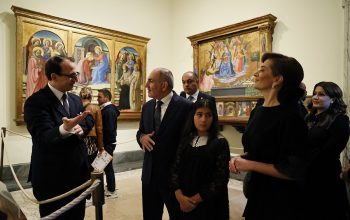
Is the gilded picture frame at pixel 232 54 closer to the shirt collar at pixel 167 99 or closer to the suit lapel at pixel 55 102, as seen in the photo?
the shirt collar at pixel 167 99

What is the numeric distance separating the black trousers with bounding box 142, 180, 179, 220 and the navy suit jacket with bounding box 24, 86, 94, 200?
763mm

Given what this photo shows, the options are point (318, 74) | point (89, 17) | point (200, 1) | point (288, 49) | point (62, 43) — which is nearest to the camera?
point (318, 74)

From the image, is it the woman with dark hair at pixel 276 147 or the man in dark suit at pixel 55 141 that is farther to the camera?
the man in dark suit at pixel 55 141

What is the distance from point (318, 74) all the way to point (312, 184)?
138 inches

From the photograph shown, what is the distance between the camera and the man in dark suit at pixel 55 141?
231 cm

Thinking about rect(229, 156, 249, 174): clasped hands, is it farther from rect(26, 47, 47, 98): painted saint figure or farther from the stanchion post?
rect(26, 47, 47, 98): painted saint figure

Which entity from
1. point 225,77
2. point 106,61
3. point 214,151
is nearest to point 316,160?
point 214,151

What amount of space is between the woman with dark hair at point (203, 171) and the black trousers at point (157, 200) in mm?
205

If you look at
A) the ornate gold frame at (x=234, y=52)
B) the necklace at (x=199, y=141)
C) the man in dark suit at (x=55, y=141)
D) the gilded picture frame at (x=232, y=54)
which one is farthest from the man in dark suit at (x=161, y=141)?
the gilded picture frame at (x=232, y=54)

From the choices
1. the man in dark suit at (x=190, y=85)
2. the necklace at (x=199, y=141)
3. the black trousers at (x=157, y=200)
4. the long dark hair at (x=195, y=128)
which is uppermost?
the man in dark suit at (x=190, y=85)

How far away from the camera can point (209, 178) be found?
7.93 ft

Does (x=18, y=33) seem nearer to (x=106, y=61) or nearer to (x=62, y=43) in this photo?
(x=62, y=43)

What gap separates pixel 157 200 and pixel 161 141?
659 millimetres

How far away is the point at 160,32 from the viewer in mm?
8844
